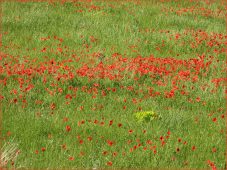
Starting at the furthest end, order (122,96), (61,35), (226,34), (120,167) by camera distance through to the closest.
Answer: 1. (226,34)
2. (61,35)
3. (122,96)
4. (120,167)

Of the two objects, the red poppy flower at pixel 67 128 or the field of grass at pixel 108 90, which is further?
the red poppy flower at pixel 67 128

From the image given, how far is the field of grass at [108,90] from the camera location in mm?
5934

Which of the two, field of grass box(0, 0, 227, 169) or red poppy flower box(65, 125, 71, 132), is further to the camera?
red poppy flower box(65, 125, 71, 132)

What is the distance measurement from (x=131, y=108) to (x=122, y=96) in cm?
59

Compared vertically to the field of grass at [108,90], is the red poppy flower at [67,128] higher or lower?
higher

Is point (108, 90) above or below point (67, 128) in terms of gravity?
below

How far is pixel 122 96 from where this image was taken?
27.0 ft

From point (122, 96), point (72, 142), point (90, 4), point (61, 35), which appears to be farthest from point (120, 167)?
point (90, 4)

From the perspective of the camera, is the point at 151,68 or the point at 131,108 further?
the point at 151,68

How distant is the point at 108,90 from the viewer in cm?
857

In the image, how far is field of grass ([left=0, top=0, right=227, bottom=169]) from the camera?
19.5 feet

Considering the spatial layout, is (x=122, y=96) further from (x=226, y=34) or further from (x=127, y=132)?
(x=226, y=34)

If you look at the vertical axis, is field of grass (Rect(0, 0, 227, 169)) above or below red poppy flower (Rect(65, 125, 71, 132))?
below

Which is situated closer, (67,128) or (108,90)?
(67,128)
